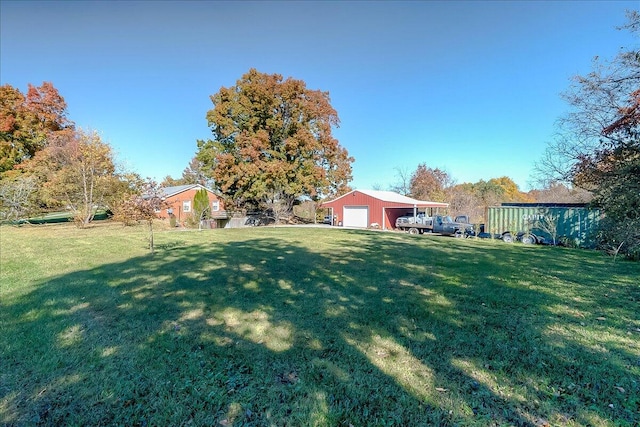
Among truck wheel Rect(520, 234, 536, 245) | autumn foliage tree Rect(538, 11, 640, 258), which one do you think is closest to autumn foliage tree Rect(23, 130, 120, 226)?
autumn foliage tree Rect(538, 11, 640, 258)

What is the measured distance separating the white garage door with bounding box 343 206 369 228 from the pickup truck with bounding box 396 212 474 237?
378 cm

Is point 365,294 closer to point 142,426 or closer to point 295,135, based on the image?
point 142,426

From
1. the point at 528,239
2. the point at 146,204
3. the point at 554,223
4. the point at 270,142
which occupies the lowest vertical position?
the point at 528,239

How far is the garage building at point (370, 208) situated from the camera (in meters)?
24.4

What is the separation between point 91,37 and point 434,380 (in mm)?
16366

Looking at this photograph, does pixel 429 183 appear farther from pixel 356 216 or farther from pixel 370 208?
pixel 356 216

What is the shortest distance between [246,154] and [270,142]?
274 cm

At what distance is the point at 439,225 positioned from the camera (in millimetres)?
19406

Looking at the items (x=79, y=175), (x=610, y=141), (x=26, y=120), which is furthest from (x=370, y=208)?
(x=26, y=120)

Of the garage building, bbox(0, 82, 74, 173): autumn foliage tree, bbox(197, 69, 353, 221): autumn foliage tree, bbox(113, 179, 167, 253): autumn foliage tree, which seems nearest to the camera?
bbox(113, 179, 167, 253): autumn foliage tree

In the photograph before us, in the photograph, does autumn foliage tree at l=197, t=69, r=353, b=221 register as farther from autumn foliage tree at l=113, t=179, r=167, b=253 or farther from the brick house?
autumn foliage tree at l=113, t=179, r=167, b=253

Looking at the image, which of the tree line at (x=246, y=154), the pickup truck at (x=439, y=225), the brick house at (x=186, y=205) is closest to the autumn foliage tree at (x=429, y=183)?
the tree line at (x=246, y=154)

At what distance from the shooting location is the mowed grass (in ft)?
6.86

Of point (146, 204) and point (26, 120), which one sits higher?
point (26, 120)
